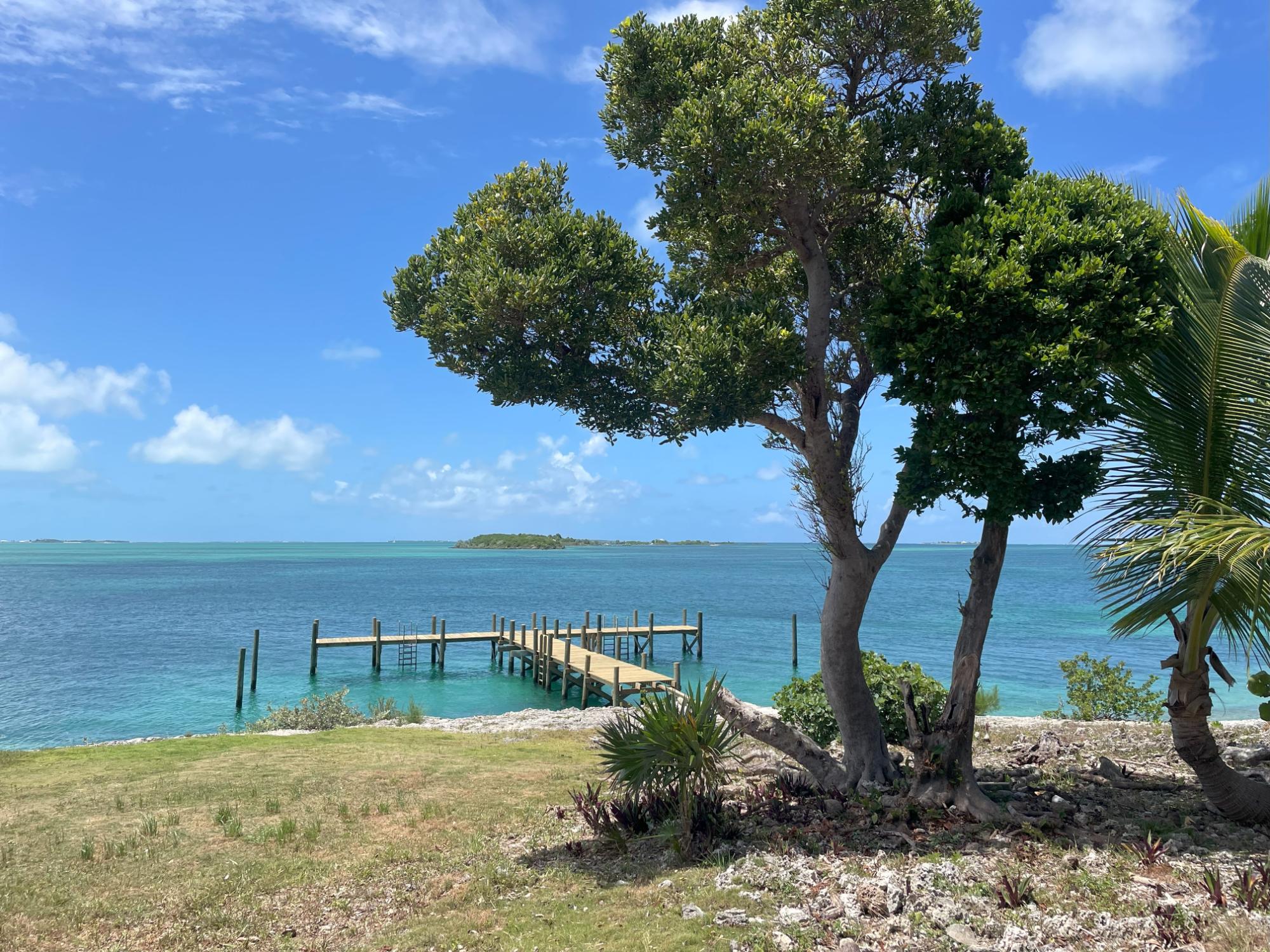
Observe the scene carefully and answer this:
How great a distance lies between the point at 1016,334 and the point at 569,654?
28.0 metres

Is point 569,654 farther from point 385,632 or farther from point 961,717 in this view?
point 385,632

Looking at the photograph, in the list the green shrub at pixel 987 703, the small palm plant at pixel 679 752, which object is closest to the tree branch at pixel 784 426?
the small palm plant at pixel 679 752

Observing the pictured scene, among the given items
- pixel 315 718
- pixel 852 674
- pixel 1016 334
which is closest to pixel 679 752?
pixel 852 674

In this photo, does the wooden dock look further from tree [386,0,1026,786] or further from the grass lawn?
tree [386,0,1026,786]

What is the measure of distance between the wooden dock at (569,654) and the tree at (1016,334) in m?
20.1

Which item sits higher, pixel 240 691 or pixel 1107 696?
pixel 1107 696

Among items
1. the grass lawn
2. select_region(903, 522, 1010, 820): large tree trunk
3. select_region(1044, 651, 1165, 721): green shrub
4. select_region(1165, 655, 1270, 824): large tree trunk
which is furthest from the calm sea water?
select_region(1044, 651, 1165, 721): green shrub

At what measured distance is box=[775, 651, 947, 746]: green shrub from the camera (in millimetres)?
13258

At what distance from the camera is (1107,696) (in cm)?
1900

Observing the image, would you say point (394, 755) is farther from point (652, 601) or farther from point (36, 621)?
point (652, 601)

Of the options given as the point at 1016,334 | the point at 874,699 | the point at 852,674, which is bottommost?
the point at 874,699

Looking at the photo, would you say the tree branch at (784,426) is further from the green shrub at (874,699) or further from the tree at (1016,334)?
the green shrub at (874,699)

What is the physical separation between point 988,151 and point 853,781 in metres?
7.97

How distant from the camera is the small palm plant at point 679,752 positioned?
27.7ft
